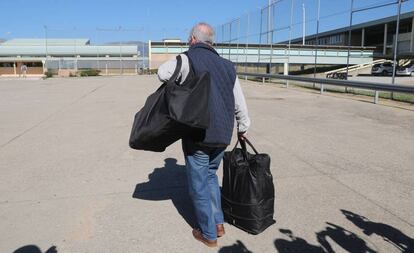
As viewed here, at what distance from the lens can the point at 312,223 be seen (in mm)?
4086

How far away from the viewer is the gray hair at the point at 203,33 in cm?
359

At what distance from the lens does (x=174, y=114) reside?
3215 millimetres

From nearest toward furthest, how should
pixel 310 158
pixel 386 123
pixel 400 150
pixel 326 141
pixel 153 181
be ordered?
pixel 153 181, pixel 310 158, pixel 400 150, pixel 326 141, pixel 386 123

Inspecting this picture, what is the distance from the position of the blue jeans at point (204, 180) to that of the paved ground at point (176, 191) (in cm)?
20

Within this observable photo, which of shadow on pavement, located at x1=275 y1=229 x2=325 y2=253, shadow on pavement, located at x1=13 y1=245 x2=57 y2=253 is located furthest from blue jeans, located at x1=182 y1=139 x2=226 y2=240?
shadow on pavement, located at x1=13 y1=245 x2=57 y2=253

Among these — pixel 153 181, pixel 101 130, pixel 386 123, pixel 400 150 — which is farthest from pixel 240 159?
pixel 386 123

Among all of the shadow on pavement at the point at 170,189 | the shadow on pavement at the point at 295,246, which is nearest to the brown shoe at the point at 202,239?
the shadow on pavement at the point at 170,189

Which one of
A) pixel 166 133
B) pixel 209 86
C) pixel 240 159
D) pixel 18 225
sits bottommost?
pixel 18 225

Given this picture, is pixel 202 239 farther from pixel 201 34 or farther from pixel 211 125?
pixel 201 34

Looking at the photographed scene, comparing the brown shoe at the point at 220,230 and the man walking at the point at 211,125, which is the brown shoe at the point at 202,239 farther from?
the brown shoe at the point at 220,230

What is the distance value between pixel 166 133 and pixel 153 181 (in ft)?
7.24

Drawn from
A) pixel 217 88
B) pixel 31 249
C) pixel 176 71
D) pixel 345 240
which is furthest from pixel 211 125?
pixel 31 249

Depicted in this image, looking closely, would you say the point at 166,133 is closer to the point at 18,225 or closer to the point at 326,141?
the point at 18,225

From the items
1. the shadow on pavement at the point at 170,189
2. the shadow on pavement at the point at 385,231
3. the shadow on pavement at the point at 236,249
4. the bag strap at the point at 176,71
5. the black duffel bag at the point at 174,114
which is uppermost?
the bag strap at the point at 176,71
